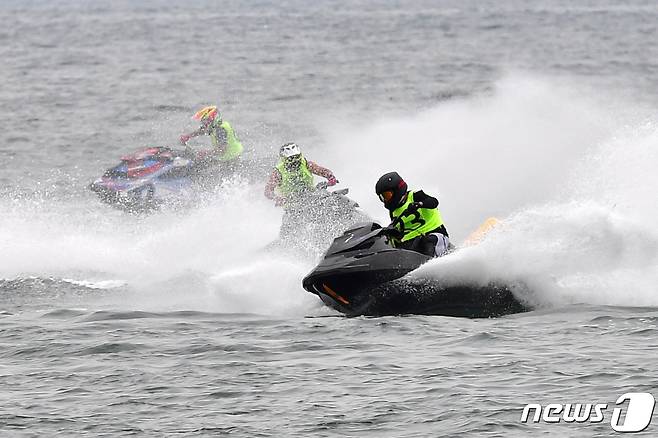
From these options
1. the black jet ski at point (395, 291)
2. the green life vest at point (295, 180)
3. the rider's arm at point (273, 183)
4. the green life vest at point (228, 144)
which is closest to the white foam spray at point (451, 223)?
the black jet ski at point (395, 291)

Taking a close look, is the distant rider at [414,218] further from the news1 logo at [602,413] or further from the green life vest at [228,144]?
the green life vest at [228,144]

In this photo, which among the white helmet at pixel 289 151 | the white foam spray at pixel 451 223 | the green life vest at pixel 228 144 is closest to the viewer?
the white foam spray at pixel 451 223

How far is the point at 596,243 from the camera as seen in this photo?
1487 cm

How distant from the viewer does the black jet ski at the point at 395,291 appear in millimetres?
14219

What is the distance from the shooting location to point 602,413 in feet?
33.6

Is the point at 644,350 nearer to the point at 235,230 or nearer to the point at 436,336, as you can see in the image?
the point at 436,336

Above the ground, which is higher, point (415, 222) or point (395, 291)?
point (415, 222)

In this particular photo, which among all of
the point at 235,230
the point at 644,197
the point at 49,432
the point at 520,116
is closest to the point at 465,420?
the point at 49,432

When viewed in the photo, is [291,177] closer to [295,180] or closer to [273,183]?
[295,180]

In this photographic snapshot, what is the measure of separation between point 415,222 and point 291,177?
14.2 ft

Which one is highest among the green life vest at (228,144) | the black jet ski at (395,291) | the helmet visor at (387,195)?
the green life vest at (228,144)

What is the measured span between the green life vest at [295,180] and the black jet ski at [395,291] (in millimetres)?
4690

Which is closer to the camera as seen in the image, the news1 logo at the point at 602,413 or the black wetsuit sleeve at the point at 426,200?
the news1 logo at the point at 602,413

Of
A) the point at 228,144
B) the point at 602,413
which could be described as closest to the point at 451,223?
the point at 228,144
